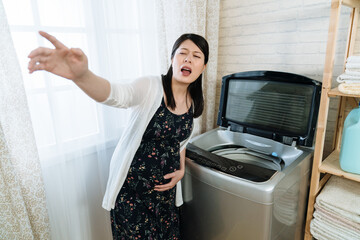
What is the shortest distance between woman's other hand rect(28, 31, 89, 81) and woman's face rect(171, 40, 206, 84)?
0.46 m

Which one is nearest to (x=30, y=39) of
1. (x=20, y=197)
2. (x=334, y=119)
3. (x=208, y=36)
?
(x=20, y=197)

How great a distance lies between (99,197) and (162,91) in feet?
2.60

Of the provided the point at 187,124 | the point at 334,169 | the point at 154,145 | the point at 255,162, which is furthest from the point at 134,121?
the point at 334,169

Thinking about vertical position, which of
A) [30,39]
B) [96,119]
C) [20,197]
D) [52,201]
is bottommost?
[52,201]

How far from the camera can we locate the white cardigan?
0.98 metres

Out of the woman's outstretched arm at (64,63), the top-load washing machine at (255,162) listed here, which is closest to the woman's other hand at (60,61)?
the woman's outstretched arm at (64,63)

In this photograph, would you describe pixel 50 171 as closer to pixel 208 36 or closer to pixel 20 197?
pixel 20 197

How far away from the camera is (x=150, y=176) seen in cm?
111

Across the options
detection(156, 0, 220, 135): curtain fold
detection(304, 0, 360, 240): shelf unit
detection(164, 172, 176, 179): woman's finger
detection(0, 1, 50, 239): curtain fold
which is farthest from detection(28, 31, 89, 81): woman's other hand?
detection(304, 0, 360, 240): shelf unit

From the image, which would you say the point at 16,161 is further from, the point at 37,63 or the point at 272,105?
the point at 272,105

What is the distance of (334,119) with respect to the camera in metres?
1.43

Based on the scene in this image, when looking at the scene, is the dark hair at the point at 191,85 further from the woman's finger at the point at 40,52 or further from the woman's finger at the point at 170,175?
the woman's finger at the point at 40,52

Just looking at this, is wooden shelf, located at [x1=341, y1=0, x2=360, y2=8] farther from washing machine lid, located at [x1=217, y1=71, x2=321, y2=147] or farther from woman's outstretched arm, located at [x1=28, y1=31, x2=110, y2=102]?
woman's outstretched arm, located at [x1=28, y1=31, x2=110, y2=102]

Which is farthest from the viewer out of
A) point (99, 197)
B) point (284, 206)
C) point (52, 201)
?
point (99, 197)
